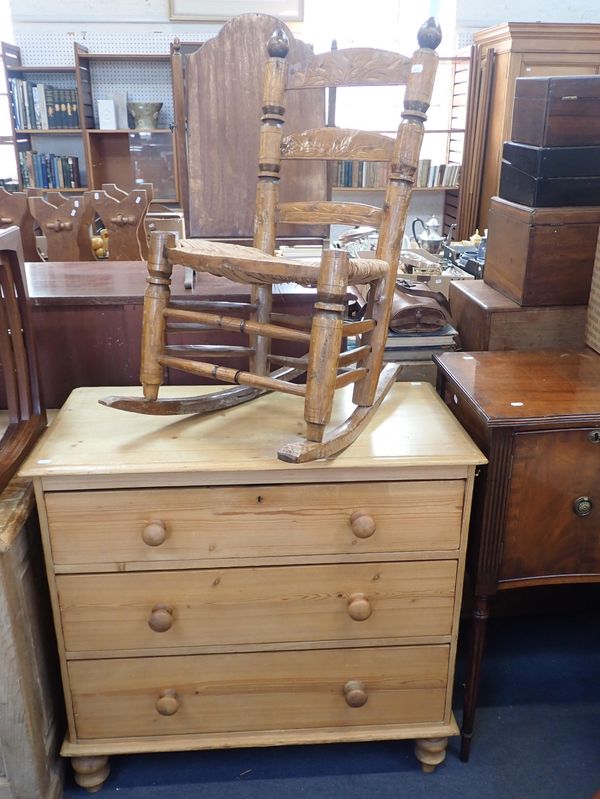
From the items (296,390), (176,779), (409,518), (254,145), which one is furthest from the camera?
(254,145)

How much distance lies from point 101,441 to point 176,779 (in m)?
0.79

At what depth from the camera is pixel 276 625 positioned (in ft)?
4.56

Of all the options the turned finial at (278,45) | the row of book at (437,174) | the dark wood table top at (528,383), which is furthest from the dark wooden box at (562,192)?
the row of book at (437,174)

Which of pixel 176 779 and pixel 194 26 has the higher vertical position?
pixel 194 26

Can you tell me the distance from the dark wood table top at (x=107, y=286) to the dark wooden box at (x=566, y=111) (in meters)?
0.67

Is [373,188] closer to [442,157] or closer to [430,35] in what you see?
[442,157]

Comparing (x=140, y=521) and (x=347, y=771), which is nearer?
(x=140, y=521)

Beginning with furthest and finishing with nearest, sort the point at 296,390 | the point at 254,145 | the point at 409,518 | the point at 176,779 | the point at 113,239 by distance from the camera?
the point at 113,239 < the point at 254,145 < the point at 176,779 < the point at 409,518 < the point at 296,390

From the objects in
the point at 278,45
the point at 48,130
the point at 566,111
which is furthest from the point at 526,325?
the point at 48,130

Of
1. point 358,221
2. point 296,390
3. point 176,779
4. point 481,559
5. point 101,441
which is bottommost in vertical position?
point 176,779

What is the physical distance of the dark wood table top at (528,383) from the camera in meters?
1.28

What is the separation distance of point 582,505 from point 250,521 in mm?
634

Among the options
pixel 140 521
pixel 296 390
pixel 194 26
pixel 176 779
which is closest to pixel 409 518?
pixel 296 390

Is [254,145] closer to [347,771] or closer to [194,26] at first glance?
[347,771]
